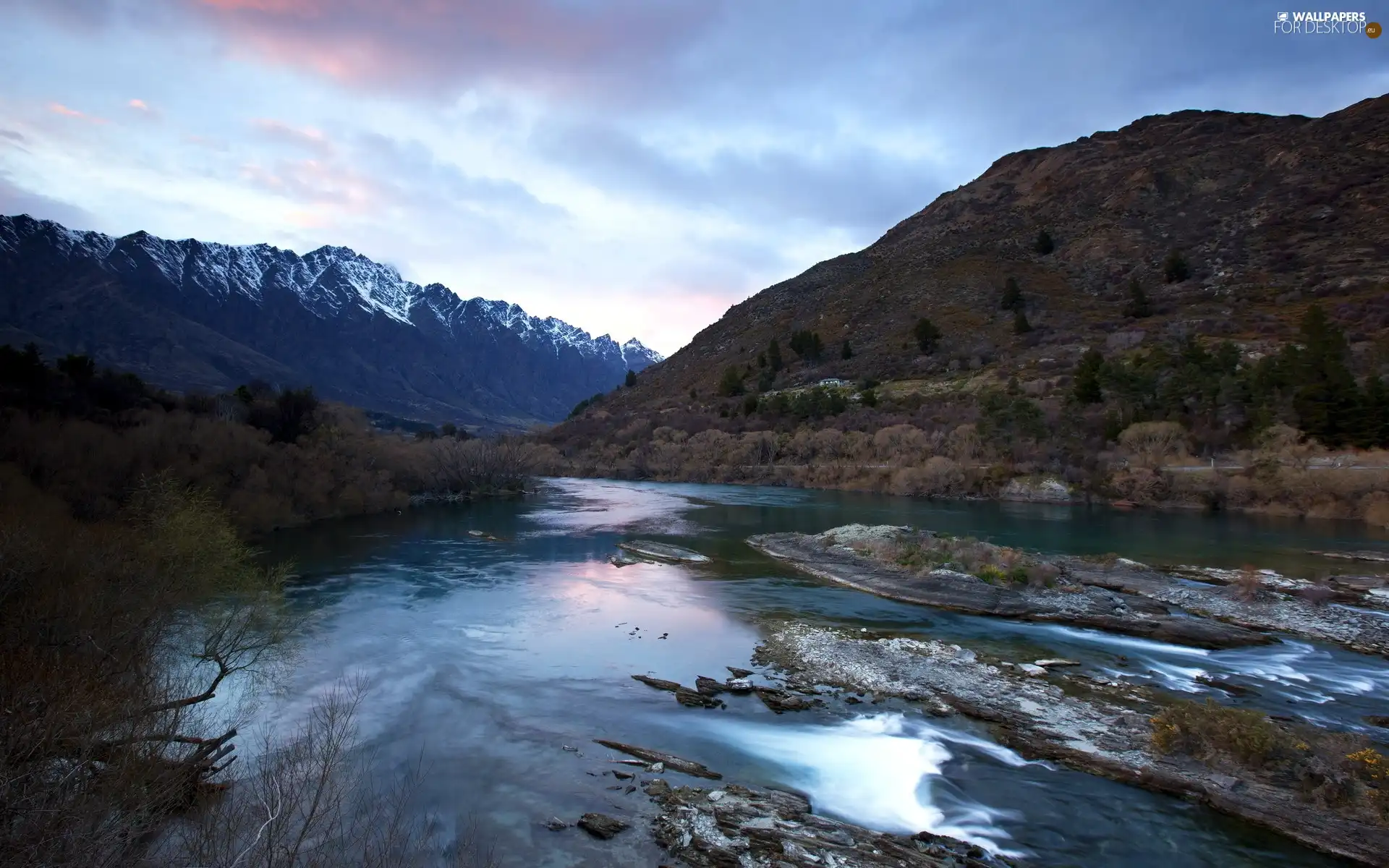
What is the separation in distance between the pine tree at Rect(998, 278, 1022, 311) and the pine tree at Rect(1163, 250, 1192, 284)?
17.3 metres

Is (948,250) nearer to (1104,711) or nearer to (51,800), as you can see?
(1104,711)

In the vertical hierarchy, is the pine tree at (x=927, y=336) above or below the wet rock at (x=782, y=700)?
above

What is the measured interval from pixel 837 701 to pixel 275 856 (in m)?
9.75

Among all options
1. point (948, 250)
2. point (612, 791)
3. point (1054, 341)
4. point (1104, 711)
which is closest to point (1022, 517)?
point (1104, 711)

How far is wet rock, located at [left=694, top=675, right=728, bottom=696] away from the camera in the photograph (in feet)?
46.2

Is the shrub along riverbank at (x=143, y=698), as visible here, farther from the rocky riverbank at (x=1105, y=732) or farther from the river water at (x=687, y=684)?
the rocky riverbank at (x=1105, y=732)

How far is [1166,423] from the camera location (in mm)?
48031

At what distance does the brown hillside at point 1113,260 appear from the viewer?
7712 cm

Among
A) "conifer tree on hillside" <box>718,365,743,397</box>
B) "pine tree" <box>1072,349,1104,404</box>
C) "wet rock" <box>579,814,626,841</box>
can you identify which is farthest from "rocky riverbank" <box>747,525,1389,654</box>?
"conifer tree on hillside" <box>718,365,743,397</box>

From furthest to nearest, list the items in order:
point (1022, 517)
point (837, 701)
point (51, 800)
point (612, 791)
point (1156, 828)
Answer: point (1022, 517) < point (837, 701) < point (612, 791) < point (1156, 828) < point (51, 800)

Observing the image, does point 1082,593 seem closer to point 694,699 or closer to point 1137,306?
point 694,699

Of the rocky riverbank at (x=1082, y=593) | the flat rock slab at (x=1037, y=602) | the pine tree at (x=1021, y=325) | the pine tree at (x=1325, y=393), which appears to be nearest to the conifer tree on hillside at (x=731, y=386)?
the pine tree at (x=1021, y=325)

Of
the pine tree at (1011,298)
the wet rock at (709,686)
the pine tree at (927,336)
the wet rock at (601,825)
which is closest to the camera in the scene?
the wet rock at (601,825)

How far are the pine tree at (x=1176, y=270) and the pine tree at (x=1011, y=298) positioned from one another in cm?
1734
